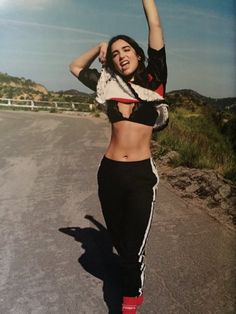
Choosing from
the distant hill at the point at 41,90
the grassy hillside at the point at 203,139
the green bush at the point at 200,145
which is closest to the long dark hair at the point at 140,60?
the distant hill at the point at 41,90

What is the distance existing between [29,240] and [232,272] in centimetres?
165

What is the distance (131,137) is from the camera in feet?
8.21

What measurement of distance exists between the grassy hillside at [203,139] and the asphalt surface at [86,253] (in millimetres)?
760

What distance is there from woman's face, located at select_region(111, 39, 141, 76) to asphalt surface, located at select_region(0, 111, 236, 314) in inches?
55.0

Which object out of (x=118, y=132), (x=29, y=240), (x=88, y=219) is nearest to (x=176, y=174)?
(x=88, y=219)

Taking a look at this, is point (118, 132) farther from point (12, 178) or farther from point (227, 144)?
point (227, 144)

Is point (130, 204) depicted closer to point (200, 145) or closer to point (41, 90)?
point (41, 90)

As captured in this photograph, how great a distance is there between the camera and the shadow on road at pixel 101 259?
2.97 m

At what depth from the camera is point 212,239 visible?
3.90 meters

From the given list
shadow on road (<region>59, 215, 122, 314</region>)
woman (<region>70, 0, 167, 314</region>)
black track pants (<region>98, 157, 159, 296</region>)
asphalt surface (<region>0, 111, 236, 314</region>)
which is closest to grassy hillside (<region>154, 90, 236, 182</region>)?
asphalt surface (<region>0, 111, 236, 314</region>)

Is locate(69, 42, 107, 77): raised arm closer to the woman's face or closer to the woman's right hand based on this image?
the woman's right hand

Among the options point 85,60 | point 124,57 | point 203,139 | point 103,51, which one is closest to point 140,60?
point 124,57

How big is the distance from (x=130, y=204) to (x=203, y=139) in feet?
15.0

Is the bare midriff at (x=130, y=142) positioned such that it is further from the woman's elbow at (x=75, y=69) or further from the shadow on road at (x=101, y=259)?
the shadow on road at (x=101, y=259)
